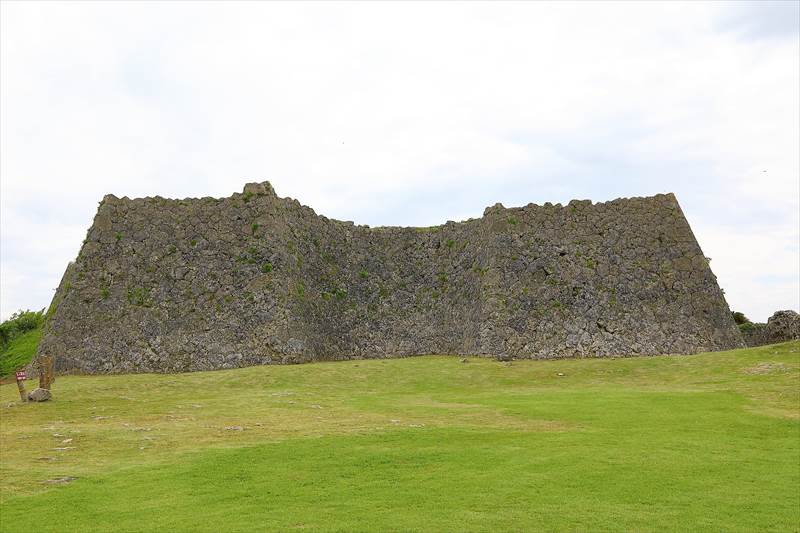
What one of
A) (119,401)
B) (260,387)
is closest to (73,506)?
(119,401)

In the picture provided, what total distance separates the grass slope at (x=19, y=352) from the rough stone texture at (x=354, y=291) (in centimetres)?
517

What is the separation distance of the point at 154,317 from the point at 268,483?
24.2 meters

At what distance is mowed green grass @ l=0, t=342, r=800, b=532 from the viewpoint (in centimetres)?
934

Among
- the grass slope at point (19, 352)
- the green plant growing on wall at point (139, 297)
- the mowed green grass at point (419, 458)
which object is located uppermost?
the green plant growing on wall at point (139, 297)

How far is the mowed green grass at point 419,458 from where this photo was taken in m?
9.34

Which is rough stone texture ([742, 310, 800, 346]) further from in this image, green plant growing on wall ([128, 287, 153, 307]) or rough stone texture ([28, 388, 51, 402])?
rough stone texture ([28, 388, 51, 402])

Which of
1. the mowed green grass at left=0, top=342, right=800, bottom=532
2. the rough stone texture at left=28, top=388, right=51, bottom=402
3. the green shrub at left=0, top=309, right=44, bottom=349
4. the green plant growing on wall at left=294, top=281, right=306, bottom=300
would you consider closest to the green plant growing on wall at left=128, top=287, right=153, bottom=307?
the green plant growing on wall at left=294, top=281, right=306, bottom=300

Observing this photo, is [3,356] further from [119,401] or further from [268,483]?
[268,483]

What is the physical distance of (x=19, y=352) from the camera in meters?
42.9

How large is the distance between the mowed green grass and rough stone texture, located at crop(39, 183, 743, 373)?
841 cm

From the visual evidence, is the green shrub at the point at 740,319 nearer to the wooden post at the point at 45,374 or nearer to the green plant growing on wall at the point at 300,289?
the green plant growing on wall at the point at 300,289

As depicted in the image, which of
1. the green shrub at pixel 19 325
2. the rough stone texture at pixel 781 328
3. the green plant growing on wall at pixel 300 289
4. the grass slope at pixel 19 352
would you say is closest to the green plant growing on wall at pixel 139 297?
the green plant growing on wall at pixel 300 289

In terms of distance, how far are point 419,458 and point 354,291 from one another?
84.7 ft

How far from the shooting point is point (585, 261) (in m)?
35.8
